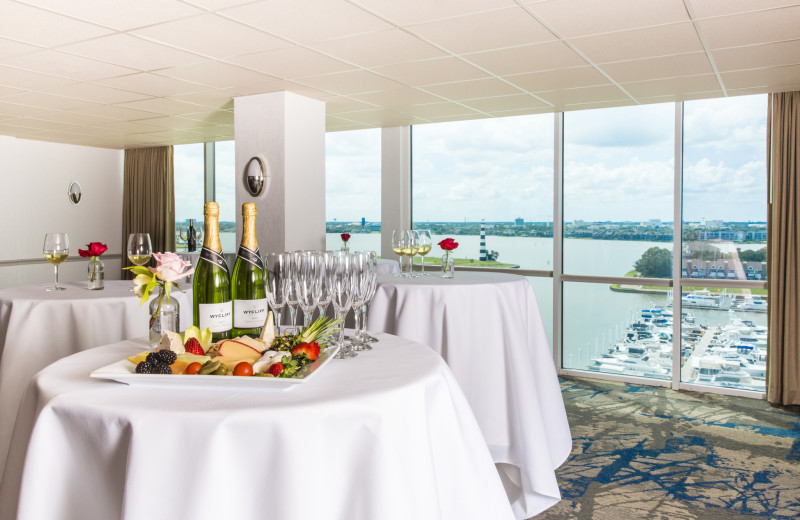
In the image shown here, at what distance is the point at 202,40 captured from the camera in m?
3.75

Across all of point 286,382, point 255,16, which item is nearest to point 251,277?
point 286,382

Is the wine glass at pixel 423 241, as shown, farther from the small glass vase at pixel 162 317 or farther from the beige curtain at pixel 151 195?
the beige curtain at pixel 151 195

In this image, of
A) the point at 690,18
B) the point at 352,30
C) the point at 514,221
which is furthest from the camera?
the point at 514,221

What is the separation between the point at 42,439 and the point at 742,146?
5.88 m

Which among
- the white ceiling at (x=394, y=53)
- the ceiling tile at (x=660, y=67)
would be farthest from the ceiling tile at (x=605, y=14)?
the ceiling tile at (x=660, y=67)

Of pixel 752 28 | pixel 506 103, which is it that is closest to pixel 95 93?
pixel 506 103

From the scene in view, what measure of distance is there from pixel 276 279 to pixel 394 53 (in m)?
2.66

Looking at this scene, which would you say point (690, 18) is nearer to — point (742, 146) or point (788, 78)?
point (788, 78)

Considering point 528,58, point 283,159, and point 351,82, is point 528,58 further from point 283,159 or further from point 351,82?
point 283,159

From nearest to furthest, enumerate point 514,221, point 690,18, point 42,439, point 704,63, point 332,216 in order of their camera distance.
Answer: point 42,439 → point 690,18 → point 704,63 → point 514,221 → point 332,216

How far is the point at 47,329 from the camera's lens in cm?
303

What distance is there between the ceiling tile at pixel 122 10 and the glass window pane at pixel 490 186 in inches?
161

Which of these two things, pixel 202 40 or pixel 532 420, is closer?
Result: pixel 532 420

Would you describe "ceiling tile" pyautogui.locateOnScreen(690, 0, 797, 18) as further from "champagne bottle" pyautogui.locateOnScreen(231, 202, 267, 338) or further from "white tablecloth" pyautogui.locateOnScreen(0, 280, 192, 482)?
"white tablecloth" pyautogui.locateOnScreen(0, 280, 192, 482)
